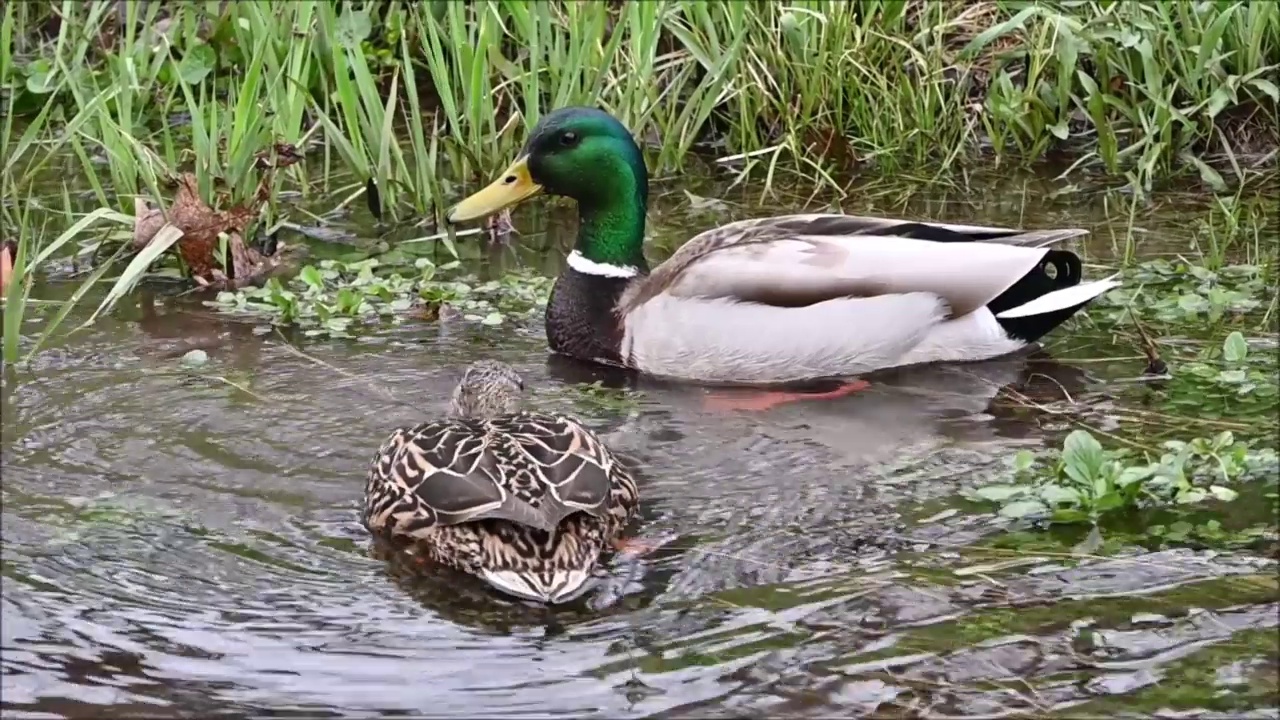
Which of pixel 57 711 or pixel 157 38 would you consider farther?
pixel 157 38

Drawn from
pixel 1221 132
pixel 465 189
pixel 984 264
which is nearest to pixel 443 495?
pixel 984 264

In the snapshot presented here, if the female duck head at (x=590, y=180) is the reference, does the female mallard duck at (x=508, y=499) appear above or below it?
below

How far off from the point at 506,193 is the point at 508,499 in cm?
278

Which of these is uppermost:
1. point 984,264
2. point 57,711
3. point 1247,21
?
point 1247,21

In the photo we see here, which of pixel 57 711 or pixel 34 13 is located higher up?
pixel 34 13

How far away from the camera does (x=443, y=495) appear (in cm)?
464

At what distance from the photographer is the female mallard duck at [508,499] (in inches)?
175

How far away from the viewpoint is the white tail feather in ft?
20.9

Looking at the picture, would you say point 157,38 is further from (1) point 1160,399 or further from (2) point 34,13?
(1) point 1160,399

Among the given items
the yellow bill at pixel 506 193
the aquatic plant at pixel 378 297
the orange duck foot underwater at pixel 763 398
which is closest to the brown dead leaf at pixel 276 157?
the aquatic plant at pixel 378 297

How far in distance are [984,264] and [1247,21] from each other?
8.23ft

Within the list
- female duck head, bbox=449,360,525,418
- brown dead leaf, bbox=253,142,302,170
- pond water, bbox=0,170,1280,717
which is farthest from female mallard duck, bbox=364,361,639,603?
brown dead leaf, bbox=253,142,302,170

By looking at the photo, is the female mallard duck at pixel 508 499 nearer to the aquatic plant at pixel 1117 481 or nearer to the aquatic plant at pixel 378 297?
the aquatic plant at pixel 1117 481

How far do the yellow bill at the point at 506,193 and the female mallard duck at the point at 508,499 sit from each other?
211cm
